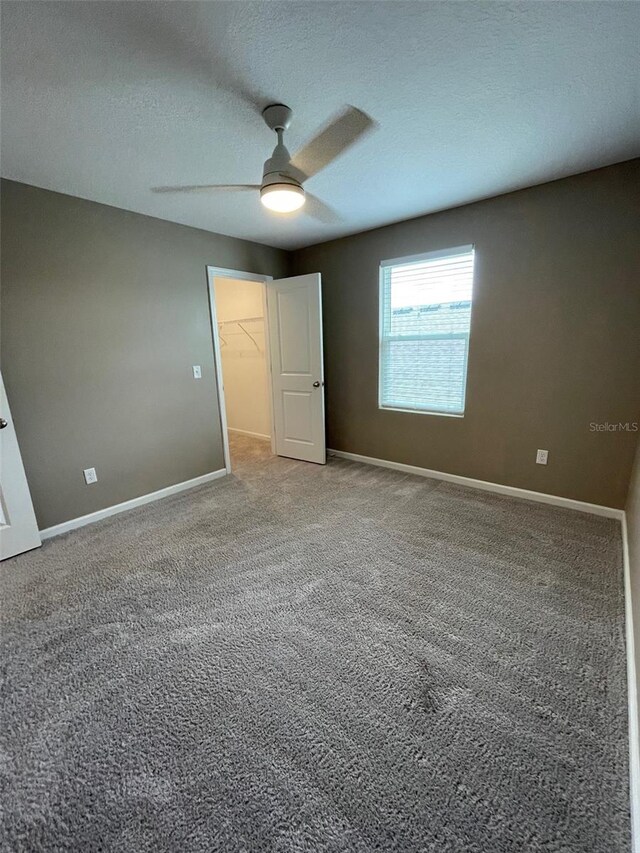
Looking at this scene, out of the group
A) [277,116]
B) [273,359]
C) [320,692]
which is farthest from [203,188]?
[320,692]

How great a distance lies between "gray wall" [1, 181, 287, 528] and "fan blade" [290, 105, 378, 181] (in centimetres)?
185

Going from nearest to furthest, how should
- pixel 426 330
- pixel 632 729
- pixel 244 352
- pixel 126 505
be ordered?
pixel 632 729
pixel 126 505
pixel 426 330
pixel 244 352

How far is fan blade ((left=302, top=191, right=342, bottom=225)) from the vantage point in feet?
8.57

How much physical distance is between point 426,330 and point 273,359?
176cm

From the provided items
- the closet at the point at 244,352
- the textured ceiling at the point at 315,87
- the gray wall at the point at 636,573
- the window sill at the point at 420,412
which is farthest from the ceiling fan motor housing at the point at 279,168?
the closet at the point at 244,352

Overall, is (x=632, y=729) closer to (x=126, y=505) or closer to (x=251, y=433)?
(x=126, y=505)

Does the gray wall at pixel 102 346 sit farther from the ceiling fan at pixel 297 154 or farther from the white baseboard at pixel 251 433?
the ceiling fan at pixel 297 154

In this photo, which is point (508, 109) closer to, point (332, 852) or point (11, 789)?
point (332, 852)

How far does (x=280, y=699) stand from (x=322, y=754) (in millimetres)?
251

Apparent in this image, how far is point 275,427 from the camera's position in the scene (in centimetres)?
428

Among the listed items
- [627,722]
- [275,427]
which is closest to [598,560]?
[627,722]

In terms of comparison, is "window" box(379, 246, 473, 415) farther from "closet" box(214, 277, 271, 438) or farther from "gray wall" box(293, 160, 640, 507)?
"closet" box(214, 277, 271, 438)

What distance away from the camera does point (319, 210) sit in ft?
9.27

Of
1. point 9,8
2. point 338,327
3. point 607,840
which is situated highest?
point 9,8
